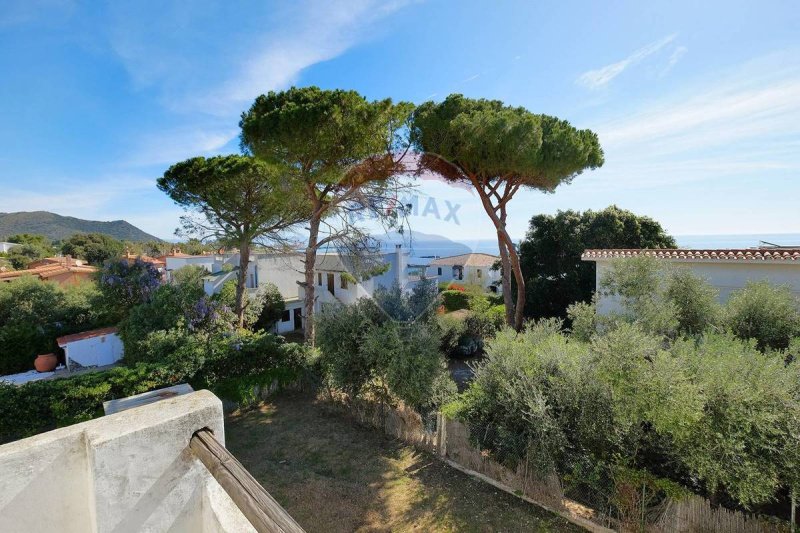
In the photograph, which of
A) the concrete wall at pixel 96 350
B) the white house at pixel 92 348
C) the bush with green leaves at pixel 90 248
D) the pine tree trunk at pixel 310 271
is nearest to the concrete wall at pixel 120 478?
the pine tree trunk at pixel 310 271

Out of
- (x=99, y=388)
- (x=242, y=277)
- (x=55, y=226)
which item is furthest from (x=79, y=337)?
(x=55, y=226)

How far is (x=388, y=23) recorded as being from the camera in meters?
8.09

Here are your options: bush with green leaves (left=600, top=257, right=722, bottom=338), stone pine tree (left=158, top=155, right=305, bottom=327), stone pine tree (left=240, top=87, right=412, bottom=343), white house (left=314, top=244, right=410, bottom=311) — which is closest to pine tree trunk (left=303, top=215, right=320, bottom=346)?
stone pine tree (left=240, top=87, right=412, bottom=343)

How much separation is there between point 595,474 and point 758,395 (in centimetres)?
220

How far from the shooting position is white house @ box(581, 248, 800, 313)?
9.00 m

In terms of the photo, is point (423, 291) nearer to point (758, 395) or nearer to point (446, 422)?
point (446, 422)

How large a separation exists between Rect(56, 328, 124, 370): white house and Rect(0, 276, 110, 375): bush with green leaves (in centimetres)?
127

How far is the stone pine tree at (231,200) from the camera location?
12156mm

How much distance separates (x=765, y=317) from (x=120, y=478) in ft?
A: 34.1

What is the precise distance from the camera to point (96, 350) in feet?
47.0

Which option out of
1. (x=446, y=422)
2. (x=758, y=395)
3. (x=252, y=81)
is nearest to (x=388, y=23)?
(x=252, y=81)

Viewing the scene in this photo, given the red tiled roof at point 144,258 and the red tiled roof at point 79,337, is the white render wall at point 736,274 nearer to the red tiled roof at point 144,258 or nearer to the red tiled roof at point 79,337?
the red tiled roof at point 79,337

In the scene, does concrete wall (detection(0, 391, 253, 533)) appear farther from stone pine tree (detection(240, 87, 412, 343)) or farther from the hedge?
stone pine tree (detection(240, 87, 412, 343))

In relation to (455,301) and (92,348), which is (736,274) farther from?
(92,348)
